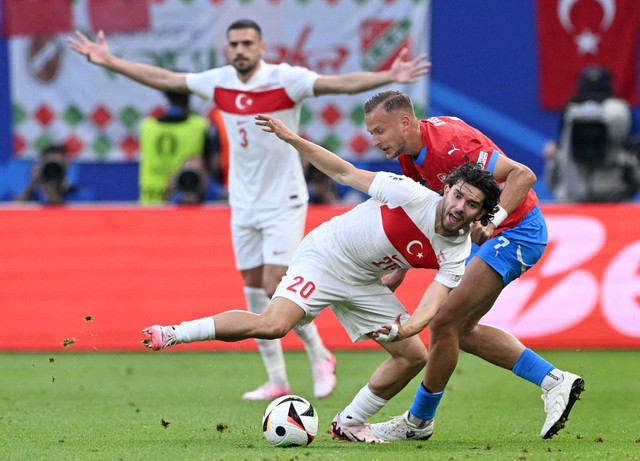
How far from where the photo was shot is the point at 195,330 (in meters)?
5.81

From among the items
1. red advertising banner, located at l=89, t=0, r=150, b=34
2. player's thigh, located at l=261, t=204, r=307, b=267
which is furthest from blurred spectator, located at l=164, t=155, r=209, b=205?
red advertising banner, located at l=89, t=0, r=150, b=34

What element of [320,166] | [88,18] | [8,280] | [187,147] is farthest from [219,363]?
[88,18]

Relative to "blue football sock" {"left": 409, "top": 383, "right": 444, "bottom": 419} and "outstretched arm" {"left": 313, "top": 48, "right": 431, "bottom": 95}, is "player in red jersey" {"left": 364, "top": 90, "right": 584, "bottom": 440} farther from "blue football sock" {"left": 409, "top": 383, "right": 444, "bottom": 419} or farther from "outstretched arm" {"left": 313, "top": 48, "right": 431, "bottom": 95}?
"outstretched arm" {"left": 313, "top": 48, "right": 431, "bottom": 95}

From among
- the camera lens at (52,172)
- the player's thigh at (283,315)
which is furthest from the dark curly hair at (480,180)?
the camera lens at (52,172)

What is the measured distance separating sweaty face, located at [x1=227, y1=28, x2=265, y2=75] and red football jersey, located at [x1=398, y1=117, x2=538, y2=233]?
2090 mm

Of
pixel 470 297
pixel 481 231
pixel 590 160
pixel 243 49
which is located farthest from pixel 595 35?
pixel 481 231

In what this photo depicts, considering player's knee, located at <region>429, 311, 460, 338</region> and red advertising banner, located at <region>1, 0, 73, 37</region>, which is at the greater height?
red advertising banner, located at <region>1, 0, 73, 37</region>

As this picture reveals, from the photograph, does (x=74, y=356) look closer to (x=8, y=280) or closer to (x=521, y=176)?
(x=8, y=280)

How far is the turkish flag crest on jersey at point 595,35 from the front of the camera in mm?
14883

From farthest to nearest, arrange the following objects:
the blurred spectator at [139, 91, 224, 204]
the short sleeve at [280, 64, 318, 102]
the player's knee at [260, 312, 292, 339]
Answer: the blurred spectator at [139, 91, 224, 204] < the short sleeve at [280, 64, 318, 102] < the player's knee at [260, 312, 292, 339]

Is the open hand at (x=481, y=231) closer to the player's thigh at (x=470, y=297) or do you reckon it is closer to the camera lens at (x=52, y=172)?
the player's thigh at (x=470, y=297)

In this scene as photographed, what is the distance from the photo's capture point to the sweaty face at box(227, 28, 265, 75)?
809 centimetres

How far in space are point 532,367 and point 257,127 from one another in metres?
2.79

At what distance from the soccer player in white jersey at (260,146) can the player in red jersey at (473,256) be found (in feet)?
5.90
